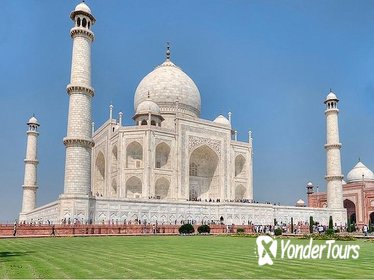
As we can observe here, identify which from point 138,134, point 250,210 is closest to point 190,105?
point 138,134

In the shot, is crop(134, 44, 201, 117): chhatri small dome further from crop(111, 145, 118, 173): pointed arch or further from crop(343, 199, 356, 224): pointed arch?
crop(343, 199, 356, 224): pointed arch

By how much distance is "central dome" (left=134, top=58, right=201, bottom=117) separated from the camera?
38.4m

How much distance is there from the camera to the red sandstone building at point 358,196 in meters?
40.7

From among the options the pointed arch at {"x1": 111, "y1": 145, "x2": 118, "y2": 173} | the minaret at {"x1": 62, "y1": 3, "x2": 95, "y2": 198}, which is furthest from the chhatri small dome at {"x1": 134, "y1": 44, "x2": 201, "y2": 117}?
the minaret at {"x1": 62, "y1": 3, "x2": 95, "y2": 198}

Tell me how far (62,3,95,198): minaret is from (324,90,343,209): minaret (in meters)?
21.4

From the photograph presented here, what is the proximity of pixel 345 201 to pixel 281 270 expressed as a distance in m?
40.0

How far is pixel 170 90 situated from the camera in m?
38.8

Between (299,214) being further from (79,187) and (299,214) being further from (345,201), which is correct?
(79,187)

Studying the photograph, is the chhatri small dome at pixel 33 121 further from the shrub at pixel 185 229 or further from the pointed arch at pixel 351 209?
the pointed arch at pixel 351 209

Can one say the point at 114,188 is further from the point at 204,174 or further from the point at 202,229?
the point at 202,229

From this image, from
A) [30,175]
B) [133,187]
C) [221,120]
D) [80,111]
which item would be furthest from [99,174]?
[80,111]

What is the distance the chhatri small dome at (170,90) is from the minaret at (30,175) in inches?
411

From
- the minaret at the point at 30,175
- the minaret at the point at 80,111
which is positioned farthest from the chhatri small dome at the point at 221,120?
the minaret at the point at 80,111

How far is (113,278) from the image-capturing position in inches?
223
